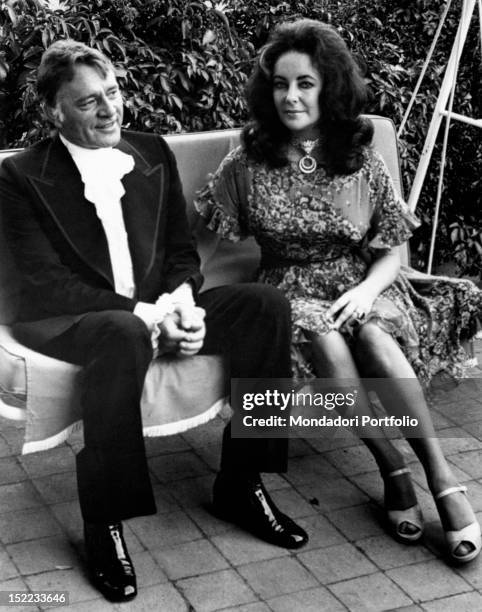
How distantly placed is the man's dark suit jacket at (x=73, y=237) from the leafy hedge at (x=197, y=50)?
0.84 m

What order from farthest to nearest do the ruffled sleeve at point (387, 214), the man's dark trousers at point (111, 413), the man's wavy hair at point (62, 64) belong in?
the ruffled sleeve at point (387, 214) < the man's wavy hair at point (62, 64) < the man's dark trousers at point (111, 413)

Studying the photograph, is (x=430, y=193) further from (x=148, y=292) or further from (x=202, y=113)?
(x=148, y=292)

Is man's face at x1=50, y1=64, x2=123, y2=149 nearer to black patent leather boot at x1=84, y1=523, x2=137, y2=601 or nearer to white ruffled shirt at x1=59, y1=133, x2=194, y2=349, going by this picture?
white ruffled shirt at x1=59, y1=133, x2=194, y2=349

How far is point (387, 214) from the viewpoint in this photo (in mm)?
3395

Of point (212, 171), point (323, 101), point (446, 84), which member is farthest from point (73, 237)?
point (446, 84)

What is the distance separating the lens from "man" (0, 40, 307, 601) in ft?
9.18

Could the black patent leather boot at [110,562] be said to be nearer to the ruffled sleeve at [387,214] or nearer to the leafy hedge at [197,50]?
the ruffled sleeve at [387,214]

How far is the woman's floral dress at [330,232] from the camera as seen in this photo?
10.9 feet

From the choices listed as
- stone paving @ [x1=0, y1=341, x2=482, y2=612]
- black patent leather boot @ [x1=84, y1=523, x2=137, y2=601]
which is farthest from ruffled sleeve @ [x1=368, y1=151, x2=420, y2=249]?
black patent leather boot @ [x1=84, y1=523, x2=137, y2=601]

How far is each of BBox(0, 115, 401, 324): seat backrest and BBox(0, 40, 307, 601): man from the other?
30 cm

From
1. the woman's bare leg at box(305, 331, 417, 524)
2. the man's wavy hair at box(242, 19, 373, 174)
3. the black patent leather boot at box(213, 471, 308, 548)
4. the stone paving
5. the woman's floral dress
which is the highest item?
the man's wavy hair at box(242, 19, 373, 174)

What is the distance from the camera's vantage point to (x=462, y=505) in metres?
3.04

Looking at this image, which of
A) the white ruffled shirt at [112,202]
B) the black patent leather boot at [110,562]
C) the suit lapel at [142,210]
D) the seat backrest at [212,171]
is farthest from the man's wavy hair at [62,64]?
the black patent leather boot at [110,562]

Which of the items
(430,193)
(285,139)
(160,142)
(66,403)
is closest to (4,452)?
(66,403)
